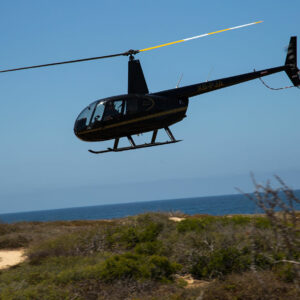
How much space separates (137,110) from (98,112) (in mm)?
1607

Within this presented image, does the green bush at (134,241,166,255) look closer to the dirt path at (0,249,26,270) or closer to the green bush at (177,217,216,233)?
the green bush at (177,217,216,233)

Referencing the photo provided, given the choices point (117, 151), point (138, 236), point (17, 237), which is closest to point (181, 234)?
point (138, 236)

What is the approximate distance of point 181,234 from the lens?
49.9ft

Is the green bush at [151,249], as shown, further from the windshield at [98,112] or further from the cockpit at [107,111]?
the windshield at [98,112]

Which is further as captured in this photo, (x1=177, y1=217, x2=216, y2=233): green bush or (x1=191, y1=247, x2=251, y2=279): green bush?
(x1=177, y1=217, x2=216, y2=233): green bush

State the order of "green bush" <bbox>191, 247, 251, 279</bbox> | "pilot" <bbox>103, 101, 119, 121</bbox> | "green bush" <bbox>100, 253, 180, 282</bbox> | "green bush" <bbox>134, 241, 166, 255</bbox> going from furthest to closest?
"pilot" <bbox>103, 101, 119, 121</bbox>, "green bush" <bbox>134, 241, 166, 255</bbox>, "green bush" <bbox>191, 247, 251, 279</bbox>, "green bush" <bbox>100, 253, 180, 282</bbox>

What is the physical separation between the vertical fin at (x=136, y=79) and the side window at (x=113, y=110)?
1.05 meters

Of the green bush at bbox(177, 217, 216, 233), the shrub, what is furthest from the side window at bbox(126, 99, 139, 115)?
the shrub

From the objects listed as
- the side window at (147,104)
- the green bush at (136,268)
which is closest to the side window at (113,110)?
the side window at (147,104)

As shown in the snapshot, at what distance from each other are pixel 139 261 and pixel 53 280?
247cm

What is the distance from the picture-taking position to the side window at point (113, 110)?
635 inches

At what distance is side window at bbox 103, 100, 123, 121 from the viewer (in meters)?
16.1

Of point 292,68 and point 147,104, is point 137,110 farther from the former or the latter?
point 292,68

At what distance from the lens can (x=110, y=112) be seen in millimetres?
16203
